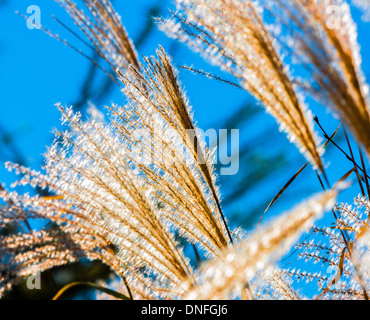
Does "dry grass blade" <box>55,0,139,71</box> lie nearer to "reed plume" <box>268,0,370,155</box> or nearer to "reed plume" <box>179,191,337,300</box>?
"reed plume" <box>268,0,370,155</box>

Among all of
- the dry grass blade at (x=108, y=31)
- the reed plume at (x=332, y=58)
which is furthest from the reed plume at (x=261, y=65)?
the dry grass blade at (x=108, y=31)

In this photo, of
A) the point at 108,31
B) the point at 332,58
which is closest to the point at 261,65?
the point at 332,58

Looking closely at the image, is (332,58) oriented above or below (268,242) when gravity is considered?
above

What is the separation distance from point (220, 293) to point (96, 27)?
126 cm

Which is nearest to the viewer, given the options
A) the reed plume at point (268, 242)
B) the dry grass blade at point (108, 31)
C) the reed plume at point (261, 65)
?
the reed plume at point (268, 242)

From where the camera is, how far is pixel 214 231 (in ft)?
2.62

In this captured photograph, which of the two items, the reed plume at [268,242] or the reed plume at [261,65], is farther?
the reed plume at [261,65]

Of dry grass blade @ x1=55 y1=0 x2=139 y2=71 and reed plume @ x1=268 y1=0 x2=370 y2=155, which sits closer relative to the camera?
reed plume @ x1=268 y1=0 x2=370 y2=155

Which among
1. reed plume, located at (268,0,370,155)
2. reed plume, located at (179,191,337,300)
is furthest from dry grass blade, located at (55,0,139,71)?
reed plume, located at (179,191,337,300)

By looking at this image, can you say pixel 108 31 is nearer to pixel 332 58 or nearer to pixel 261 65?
pixel 261 65

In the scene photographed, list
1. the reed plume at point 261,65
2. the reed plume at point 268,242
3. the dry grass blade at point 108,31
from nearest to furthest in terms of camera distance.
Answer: the reed plume at point 268,242, the reed plume at point 261,65, the dry grass blade at point 108,31

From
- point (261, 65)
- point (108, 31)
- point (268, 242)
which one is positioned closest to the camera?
point (268, 242)

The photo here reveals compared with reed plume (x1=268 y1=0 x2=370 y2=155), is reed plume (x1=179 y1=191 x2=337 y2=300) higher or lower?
lower

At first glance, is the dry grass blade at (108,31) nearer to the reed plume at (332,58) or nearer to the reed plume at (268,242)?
the reed plume at (332,58)
